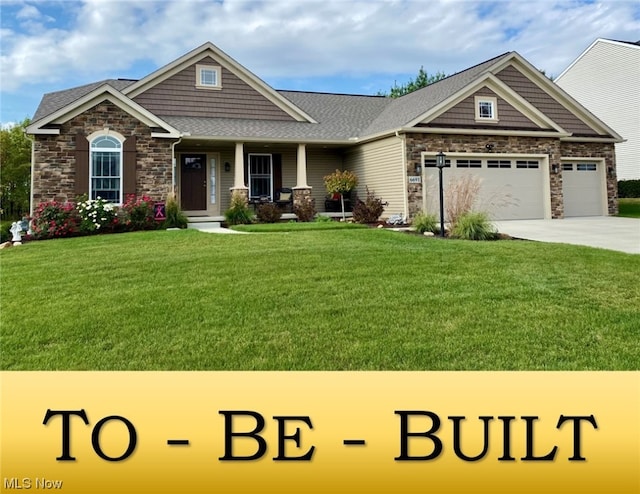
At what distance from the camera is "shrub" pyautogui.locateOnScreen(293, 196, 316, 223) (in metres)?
15.7

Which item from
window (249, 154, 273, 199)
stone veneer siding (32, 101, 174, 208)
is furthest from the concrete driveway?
stone veneer siding (32, 101, 174, 208)

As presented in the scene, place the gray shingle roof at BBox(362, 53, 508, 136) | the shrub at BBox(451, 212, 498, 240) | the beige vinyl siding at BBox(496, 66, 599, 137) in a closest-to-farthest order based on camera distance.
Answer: the shrub at BBox(451, 212, 498, 240) → the gray shingle roof at BBox(362, 53, 508, 136) → the beige vinyl siding at BBox(496, 66, 599, 137)

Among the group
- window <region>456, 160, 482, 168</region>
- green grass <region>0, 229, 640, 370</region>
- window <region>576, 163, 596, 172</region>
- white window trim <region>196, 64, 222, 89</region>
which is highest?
white window trim <region>196, 64, 222, 89</region>

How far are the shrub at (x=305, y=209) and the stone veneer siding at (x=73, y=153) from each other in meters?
4.37

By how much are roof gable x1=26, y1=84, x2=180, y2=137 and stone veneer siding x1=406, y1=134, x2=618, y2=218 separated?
25.4ft

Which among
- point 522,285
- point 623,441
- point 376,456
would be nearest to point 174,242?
point 522,285

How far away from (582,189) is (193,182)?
562 inches

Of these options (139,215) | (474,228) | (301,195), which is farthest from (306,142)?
(474,228)

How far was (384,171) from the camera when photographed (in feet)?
51.4

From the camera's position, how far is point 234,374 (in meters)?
3.65

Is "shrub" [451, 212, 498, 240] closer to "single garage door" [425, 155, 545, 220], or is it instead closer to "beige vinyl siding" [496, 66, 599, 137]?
"single garage door" [425, 155, 545, 220]

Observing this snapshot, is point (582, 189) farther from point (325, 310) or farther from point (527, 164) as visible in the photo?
point (325, 310)

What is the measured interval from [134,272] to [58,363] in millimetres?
2970

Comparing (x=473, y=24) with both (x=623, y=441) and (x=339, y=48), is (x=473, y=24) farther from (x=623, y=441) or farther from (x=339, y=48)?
(x=623, y=441)
